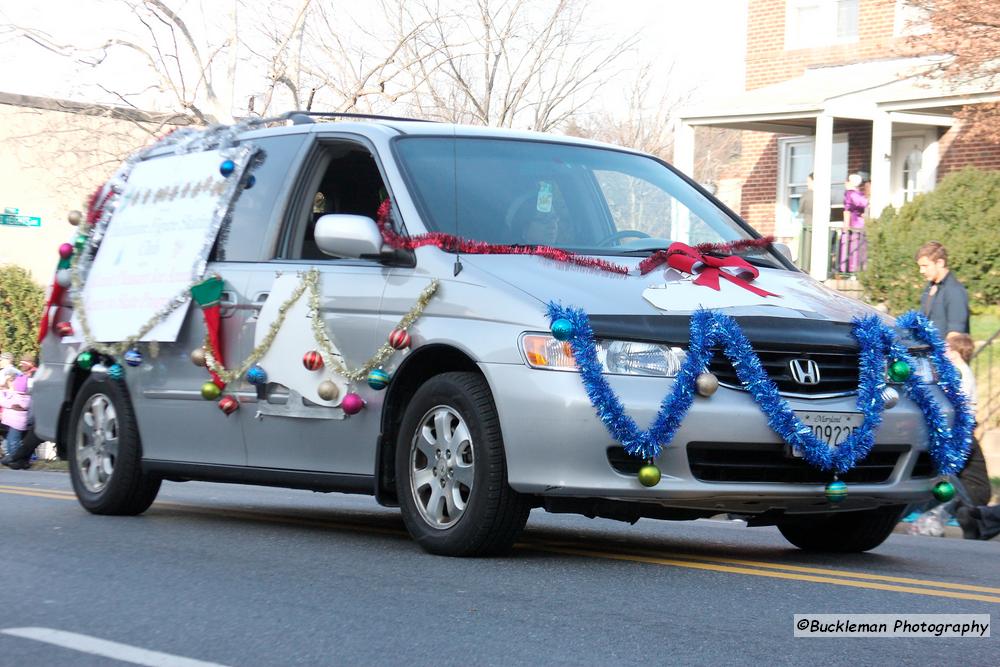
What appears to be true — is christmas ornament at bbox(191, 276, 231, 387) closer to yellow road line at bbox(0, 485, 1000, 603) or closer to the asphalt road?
the asphalt road

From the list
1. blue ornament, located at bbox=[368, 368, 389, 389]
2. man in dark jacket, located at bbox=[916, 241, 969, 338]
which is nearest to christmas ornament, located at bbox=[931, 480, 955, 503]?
blue ornament, located at bbox=[368, 368, 389, 389]

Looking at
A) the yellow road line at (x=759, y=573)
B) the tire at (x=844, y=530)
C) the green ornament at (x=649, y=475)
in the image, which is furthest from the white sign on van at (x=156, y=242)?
the tire at (x=844, y=530)

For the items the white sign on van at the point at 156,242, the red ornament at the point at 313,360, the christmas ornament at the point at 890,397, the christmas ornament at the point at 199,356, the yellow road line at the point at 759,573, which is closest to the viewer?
the yellow road line at the point at 759,573

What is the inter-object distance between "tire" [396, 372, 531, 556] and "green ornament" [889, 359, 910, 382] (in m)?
1.62

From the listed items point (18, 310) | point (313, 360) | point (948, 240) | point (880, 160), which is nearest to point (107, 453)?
point (313, 360)

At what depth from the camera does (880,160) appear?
82.0 feet

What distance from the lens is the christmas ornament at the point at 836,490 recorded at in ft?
22.0

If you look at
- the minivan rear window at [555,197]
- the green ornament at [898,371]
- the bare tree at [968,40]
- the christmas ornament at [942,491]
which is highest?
the bare tree at [968,40]

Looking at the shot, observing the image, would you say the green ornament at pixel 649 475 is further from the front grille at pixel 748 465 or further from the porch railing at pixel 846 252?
the porch railing at pixel 846 252

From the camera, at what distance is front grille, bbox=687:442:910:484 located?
6.54 m

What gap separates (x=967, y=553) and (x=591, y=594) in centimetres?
304

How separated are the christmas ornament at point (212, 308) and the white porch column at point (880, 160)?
17.9m

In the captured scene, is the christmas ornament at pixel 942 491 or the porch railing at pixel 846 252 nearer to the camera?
the christmas ornament at pixel 942 491

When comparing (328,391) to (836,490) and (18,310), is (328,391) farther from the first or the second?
(18,310)
